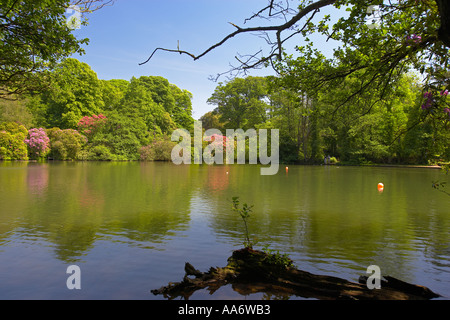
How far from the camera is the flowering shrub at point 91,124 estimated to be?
160 feet

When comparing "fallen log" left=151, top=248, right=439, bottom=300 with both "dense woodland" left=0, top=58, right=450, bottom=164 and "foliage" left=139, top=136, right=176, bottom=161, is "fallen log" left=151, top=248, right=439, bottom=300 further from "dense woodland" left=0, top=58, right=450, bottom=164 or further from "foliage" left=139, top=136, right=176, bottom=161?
"foliage" left=139, top=136, right=176, bottom=161

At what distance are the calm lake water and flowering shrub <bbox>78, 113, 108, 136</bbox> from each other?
38383 mm

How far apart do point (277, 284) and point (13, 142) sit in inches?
1910

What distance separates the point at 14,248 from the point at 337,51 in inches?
321

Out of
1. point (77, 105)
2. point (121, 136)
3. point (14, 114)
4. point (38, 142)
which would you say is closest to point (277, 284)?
point (38, 142)

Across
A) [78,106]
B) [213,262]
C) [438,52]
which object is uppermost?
[78,106]

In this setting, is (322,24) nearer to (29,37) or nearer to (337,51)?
(337,51)

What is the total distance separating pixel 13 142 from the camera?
138ft

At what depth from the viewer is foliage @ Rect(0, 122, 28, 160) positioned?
4141 centimetres

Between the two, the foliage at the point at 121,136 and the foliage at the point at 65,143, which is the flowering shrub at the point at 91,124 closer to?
the foliage at the point at 121,136

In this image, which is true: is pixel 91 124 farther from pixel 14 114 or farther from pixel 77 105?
pixel 14 114

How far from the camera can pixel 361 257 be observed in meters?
5.85
